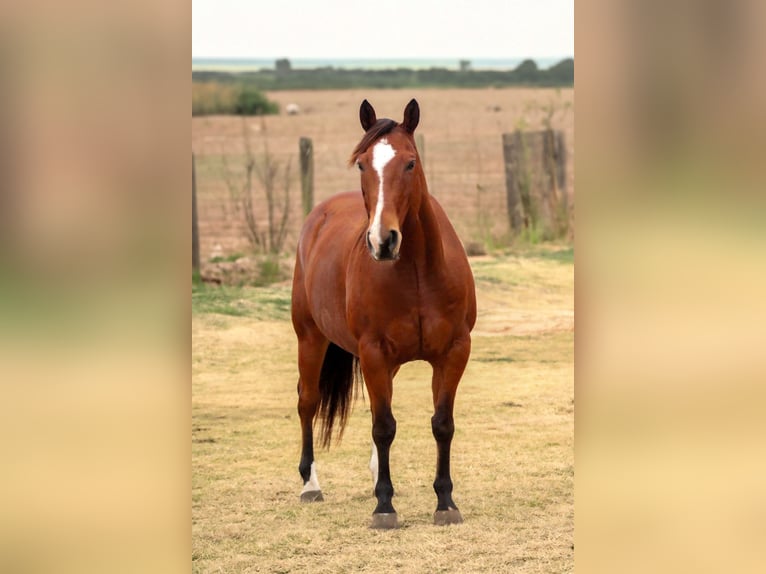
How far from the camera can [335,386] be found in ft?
18.9

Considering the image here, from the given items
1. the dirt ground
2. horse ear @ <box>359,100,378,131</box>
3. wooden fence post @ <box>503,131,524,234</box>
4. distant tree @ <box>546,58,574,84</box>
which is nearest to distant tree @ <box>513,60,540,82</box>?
distant tree @ <box>546,58,574,84</box>

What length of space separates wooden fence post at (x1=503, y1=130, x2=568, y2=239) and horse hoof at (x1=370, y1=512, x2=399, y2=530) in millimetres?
9001

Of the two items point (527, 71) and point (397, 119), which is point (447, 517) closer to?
point (397, 119)

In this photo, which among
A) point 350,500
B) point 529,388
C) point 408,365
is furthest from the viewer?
point 408,365

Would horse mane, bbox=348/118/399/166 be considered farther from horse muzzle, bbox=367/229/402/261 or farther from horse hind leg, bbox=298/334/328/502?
horse hind leg, bbox=298/334/328/502

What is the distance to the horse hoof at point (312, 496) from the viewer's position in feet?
17.8

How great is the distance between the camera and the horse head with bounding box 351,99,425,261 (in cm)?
426

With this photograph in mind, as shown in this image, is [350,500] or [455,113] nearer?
[350,500]

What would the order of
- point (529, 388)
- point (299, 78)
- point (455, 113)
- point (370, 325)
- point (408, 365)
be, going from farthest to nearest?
point (299, 78) < point (455, 113) < point (408, 365) < point (529, 388) < point (370, 325)

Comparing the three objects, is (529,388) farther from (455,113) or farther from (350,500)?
(455,113)
